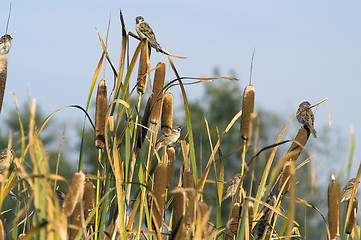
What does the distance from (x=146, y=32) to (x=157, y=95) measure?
357 cm

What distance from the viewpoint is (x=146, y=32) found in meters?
7.13

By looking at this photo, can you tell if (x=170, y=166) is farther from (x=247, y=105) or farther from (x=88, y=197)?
(x=88, y=197)

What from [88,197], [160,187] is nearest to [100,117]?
[88,197]

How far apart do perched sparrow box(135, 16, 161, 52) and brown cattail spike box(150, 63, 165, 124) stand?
0.73 m

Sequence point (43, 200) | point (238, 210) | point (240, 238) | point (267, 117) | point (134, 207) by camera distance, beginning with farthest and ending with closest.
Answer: point (267, 117)
point (134, 207)
point (238, 210)
point (240, 238)
point (43, 200)

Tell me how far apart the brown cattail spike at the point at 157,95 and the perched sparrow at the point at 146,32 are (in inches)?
28.8

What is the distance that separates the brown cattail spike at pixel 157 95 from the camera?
380 centimetres

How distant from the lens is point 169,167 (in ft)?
13.0

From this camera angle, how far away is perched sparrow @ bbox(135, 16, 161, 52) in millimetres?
5577

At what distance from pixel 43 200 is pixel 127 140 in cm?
119

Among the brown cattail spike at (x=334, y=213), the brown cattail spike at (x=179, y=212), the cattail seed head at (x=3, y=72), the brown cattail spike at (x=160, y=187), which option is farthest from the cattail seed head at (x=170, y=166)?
the cattail seed head at (x=3, y=72)

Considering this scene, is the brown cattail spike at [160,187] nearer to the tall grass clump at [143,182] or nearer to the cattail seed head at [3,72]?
the tall grass clump at [143,182]

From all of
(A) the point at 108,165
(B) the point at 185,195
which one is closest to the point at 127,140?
(A) the point at 108,165

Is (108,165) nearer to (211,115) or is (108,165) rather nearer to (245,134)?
(245,134)
